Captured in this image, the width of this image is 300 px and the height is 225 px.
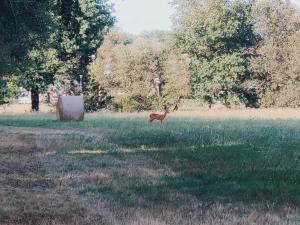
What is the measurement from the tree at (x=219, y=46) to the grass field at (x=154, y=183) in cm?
3574

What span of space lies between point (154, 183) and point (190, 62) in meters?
43.7

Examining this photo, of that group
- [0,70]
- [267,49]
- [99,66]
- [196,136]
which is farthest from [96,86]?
[196,136]

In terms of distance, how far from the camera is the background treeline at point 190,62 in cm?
4619

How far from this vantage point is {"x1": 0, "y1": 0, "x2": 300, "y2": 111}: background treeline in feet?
152

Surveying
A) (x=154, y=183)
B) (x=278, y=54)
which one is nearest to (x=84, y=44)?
(x=278, y=54)

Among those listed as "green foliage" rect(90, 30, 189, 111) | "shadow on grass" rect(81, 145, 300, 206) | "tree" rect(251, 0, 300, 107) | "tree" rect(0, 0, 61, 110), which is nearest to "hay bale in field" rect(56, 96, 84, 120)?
"tree" rect(0, 0, 61, 110)

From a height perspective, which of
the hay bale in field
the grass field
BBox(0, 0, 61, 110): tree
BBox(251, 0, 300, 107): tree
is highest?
BBox(251, 0, 300, 107): tree

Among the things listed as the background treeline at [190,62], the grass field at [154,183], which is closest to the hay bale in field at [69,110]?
the grass field at [154,183]

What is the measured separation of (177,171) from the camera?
365 inches

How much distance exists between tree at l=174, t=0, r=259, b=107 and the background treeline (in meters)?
0.11

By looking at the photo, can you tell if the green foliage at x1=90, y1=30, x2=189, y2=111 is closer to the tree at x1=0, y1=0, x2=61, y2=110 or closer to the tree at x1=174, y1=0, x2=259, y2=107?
the tree at x1=174, y1=0, x2=259, y2=107

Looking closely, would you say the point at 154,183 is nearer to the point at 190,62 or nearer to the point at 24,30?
A: the point at 24,30

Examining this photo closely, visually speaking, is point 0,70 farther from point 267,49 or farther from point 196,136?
point 267,49

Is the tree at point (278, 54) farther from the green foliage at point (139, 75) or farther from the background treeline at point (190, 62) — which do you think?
the green foliage at point (139, 75)
